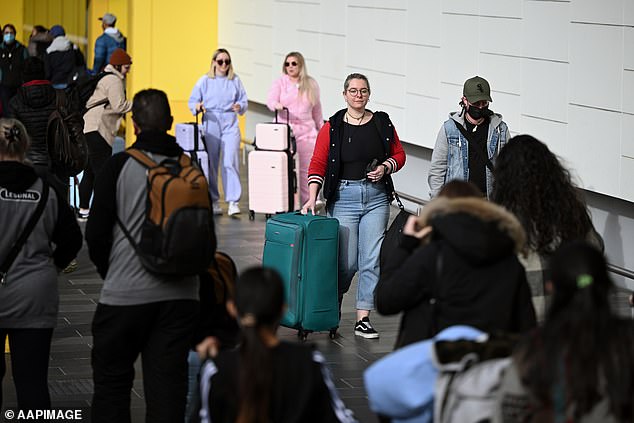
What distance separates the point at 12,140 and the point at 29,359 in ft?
3.26

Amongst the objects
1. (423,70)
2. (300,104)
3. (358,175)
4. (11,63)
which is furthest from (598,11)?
(11,63)

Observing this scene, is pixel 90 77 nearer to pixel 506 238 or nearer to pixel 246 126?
pixel 506 238

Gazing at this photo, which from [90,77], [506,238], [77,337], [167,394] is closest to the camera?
[506,238]

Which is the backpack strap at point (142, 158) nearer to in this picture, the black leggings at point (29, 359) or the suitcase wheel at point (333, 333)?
the black leggings at point (29, 359)

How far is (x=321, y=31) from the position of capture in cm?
1933

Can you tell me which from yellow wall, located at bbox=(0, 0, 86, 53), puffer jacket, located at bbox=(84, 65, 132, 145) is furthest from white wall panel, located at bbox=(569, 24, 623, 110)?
yellow wall, located at bbox=(0, 0, 86, 53)

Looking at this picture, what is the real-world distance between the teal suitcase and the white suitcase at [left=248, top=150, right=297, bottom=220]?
570 cm

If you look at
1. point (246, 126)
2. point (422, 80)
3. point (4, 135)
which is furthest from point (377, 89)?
point (4, 135)

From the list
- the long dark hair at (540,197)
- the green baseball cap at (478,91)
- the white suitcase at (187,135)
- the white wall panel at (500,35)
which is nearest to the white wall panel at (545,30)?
the white wall panel at (500,35)

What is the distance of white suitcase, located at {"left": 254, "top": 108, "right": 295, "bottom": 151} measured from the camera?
48.1 ft

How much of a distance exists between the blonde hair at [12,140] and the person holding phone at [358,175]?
342 cm

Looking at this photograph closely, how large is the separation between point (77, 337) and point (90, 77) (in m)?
5.02

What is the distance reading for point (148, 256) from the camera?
561cm

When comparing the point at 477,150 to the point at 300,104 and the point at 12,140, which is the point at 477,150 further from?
the point at 300,104
